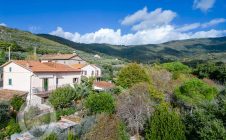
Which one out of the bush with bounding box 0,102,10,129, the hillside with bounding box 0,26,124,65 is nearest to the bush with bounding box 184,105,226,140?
the bush with bounding box 0,102,10,129

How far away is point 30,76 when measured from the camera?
3347 cm

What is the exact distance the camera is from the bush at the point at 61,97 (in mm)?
30500

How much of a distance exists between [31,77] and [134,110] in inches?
577

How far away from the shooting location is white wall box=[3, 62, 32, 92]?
111 ft

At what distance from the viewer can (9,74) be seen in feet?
116

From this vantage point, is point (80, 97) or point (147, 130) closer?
point (147, 130)

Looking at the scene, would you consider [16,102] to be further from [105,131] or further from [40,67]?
[105,131]

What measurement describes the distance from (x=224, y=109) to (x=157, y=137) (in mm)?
4790

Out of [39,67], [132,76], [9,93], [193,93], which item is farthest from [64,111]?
[193,93]

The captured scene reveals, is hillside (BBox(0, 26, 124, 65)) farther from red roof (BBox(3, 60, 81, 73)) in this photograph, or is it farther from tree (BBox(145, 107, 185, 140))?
tree (BBox(145, 107, 185, 140))

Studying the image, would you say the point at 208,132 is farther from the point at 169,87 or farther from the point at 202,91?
the point at 169,87

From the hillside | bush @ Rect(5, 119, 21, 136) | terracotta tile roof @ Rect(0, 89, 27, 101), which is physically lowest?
bush @ Rect(5, 119, 21, 136)

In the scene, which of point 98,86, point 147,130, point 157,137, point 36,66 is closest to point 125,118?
point 147,130

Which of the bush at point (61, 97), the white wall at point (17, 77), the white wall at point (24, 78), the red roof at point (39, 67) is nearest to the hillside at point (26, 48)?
the white wall at point (17, 77)
